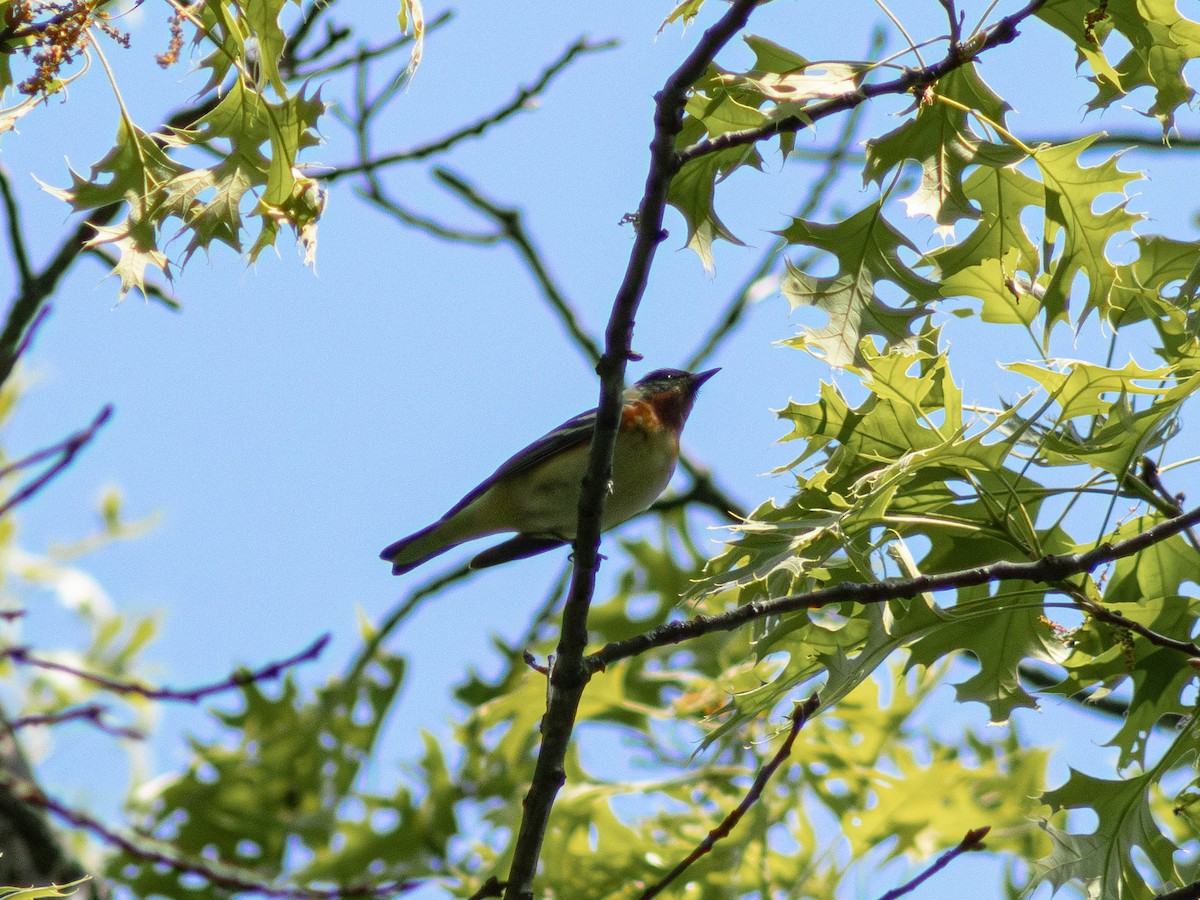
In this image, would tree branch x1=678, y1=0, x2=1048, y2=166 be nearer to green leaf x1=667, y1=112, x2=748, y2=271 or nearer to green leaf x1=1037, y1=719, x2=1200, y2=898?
green leaf x1=667, y1=112, x2=748, y2=271

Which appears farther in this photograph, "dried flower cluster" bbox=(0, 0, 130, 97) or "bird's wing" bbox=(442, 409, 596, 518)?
"bird's wing" bbox=(442, 409, 596, 518)

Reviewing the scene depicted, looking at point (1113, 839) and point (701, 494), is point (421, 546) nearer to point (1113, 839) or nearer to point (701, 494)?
point (701, 494)

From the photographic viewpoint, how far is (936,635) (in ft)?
10.5

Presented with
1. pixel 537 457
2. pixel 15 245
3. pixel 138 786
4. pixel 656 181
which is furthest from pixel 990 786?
pixel 138 786

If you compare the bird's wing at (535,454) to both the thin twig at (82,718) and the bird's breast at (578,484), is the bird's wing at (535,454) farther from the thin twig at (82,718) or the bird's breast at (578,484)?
the thin twig at (82,718)

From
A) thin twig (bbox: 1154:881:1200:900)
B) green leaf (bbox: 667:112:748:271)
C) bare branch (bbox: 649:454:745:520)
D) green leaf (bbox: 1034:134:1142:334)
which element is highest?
bare branch (bbox: 649:454:745:520)

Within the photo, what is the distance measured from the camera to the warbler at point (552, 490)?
18.1ft

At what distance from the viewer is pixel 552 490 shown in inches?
225

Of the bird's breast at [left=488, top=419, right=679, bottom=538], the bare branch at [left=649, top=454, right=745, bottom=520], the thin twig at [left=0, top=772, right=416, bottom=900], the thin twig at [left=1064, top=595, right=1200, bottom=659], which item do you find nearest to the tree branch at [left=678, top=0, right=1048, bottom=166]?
the thin twig at [left=1064, top=595, right=1200, bottom=659]

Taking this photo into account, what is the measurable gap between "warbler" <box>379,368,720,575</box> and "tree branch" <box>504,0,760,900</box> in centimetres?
243

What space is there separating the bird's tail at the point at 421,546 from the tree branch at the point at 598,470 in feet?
9.48

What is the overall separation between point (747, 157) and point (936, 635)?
52.5 inches

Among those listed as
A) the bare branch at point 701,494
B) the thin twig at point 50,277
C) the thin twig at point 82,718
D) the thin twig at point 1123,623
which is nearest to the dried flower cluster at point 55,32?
the thin twig at point 50,277

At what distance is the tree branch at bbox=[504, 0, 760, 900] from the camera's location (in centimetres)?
253
